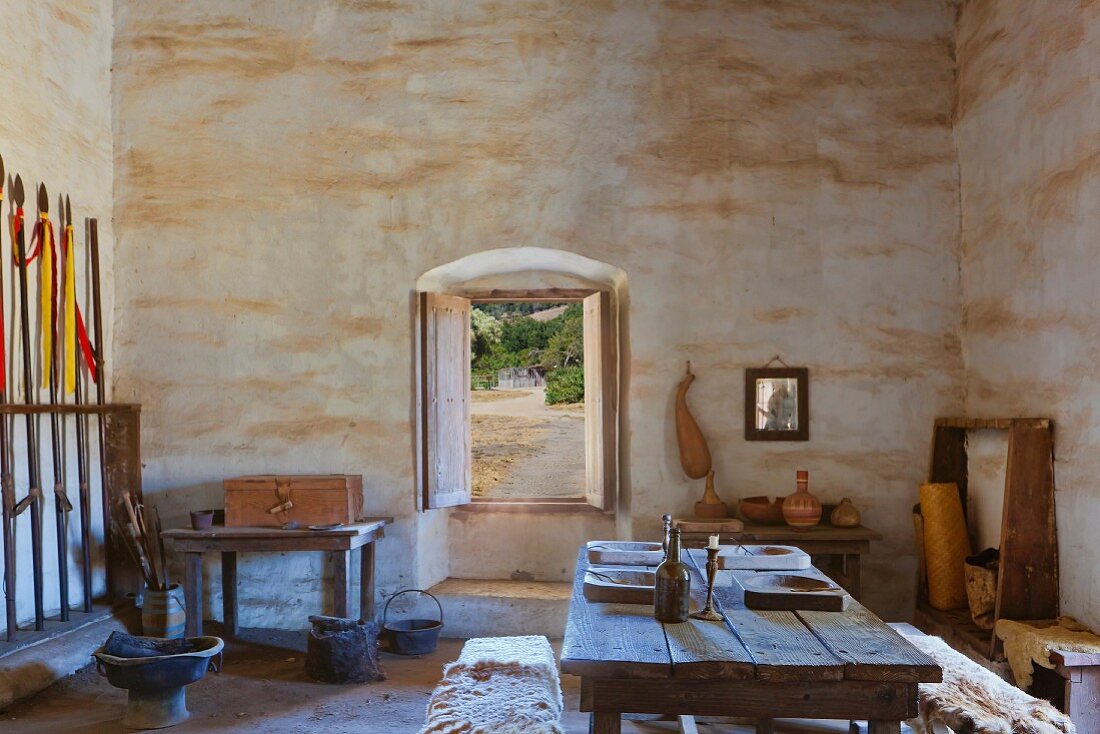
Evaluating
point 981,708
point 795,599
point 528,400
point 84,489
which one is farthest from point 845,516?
point 84,489

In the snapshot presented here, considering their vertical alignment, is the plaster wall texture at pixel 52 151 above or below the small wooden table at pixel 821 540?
above

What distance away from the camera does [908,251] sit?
5.38 metres

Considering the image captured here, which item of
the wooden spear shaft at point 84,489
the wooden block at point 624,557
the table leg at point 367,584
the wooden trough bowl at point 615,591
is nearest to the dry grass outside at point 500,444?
the table leg at point 367,584

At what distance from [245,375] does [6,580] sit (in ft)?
5.54

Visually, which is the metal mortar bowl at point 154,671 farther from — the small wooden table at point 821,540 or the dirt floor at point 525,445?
the dirt floor at point 525,445

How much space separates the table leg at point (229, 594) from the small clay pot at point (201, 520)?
405 millimetres

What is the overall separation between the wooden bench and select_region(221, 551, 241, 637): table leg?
3890 mm

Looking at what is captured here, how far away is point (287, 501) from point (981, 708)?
358 centimetres

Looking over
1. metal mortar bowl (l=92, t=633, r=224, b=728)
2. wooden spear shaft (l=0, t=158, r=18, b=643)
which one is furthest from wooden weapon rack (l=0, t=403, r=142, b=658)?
metal mortar bowl (l=92, t=633, r=224, b=728)

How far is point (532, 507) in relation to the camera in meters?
6.00

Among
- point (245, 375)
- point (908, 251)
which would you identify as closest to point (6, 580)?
point (245, 375)

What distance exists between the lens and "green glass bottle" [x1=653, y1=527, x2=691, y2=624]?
103 inches

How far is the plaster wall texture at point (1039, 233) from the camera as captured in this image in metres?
4.04

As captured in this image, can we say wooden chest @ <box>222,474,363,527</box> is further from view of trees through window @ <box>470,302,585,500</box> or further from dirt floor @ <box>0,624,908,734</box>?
view of trees through window @ <box>470,302,585,500</box>
